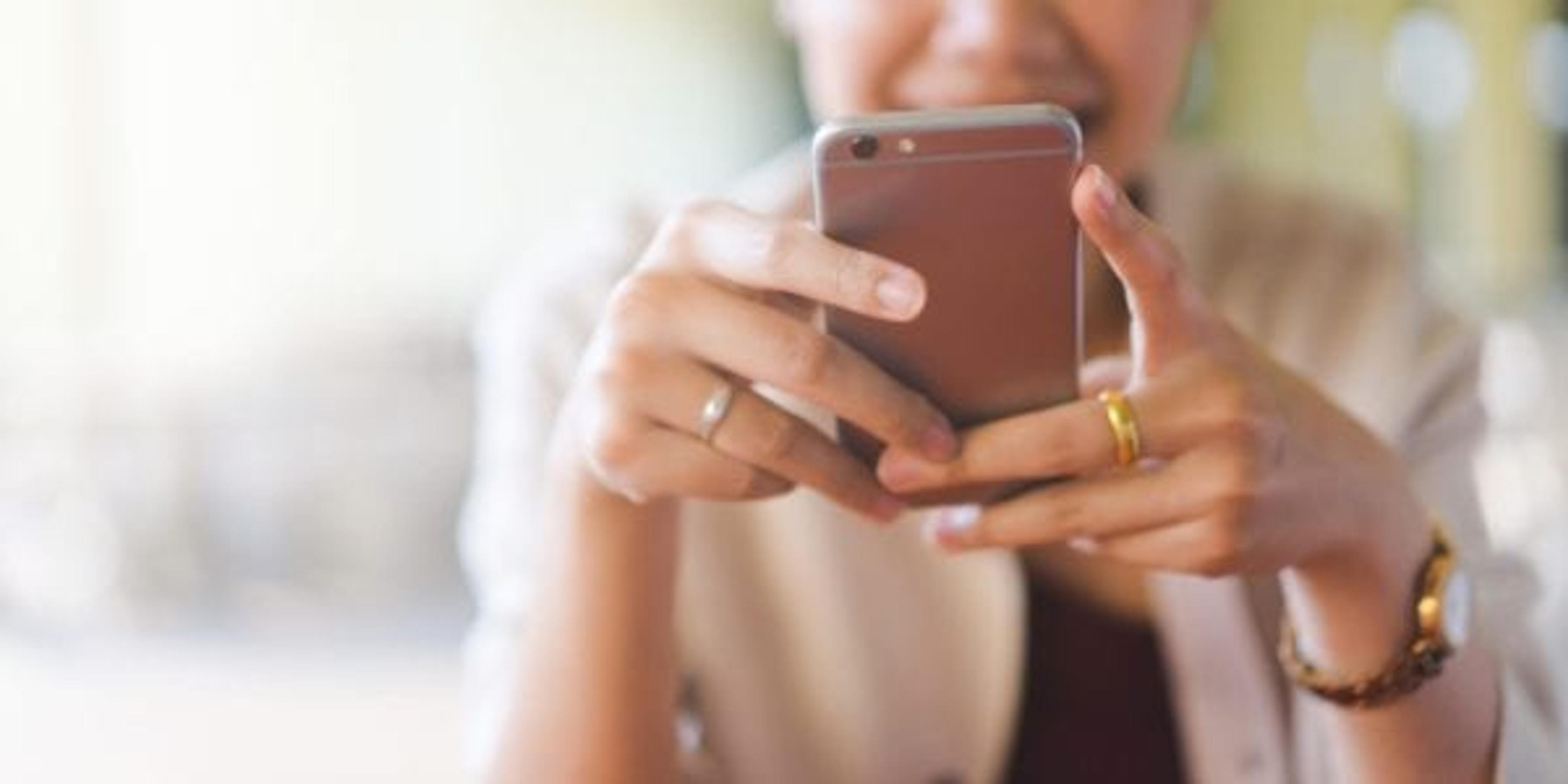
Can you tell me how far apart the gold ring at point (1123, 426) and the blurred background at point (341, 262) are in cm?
53

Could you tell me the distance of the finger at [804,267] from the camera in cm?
64

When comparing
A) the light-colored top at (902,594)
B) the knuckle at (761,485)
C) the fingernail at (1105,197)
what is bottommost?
the light-colored top at (902,594)

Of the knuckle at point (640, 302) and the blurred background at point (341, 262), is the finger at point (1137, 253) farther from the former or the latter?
the blurred background at point (341, 262)

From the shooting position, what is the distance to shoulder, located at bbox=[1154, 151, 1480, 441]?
105cm

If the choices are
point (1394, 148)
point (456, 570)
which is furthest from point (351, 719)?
point (1394, 148)

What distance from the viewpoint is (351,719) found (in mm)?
1940

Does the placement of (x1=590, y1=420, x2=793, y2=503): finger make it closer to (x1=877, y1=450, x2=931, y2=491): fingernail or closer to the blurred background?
(x1=877, y1=450, x2=931, y2=491): fingernail

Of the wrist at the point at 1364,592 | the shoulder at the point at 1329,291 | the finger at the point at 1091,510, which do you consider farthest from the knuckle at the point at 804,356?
the shoulder at the point at 1329,291

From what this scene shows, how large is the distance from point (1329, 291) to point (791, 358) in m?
0.54

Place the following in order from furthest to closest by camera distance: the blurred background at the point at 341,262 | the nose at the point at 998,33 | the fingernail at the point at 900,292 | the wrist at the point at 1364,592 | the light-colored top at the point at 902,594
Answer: the blurred background at the point at 341,262, the light-colored top at the point at 902,594, the nose at the point at 998,33, the wrist at the point at 1364,592, the fingernail at the point at 900,292

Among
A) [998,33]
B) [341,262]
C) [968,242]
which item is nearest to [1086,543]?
[968,242]

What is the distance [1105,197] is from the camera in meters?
0.64

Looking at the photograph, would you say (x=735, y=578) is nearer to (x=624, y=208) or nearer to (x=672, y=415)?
(x=624, y=208)

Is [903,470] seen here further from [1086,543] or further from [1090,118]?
[1090,118]
